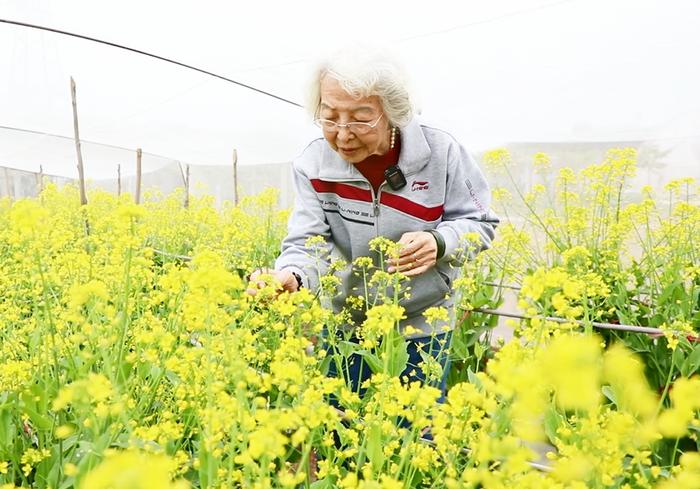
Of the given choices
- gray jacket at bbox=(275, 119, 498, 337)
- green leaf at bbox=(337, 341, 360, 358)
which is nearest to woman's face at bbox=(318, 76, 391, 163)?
gray jacket at bbox=(275, 119, 498, 337)

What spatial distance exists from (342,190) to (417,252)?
0.42m

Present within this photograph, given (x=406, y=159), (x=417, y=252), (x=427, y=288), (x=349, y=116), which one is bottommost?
(x=427, y=288)

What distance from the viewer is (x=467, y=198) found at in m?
1.98

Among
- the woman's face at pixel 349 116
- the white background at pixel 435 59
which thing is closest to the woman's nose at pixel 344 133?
the woman's face at pixel 349 116

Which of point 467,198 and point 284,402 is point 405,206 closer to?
point 467,198

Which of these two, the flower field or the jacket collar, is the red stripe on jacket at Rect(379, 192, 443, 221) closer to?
the jacket collar

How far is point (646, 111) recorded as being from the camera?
5070 millimetres

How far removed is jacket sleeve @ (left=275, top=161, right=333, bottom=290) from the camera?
1794 mm

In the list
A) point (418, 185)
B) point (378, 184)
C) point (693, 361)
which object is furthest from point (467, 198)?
point (693, 361)

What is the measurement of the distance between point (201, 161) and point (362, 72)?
9.13 metres

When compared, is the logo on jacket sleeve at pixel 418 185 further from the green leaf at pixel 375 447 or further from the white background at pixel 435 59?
the white background at pixel 435 59

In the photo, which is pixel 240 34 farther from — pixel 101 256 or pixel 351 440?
pixel 351 440

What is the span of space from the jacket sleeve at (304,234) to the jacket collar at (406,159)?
10 cm

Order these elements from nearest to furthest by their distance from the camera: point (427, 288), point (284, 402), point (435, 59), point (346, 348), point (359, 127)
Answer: point (284, 402) → point (346, 348) → point (359, 127) → point (427, 288) → point (435, 59)
